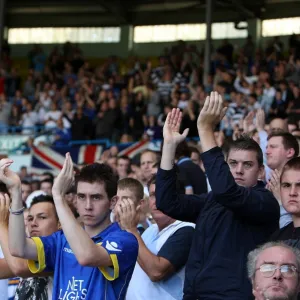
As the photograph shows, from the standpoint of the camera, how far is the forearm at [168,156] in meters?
5.44

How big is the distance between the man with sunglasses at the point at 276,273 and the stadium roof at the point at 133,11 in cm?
1971

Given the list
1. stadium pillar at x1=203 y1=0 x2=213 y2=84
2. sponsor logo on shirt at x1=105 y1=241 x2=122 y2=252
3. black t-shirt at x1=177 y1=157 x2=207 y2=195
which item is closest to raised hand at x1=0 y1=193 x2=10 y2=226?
sponsor logo on shirt at x1=105 y1=241 x2=122 y2=252

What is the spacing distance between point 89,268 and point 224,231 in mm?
848

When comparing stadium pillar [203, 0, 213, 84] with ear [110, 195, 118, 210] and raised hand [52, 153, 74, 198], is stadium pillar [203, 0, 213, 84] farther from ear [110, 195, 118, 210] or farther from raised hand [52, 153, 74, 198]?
raised hand [52, 153, 74, 198]

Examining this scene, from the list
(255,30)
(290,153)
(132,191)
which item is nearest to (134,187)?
(132,191)

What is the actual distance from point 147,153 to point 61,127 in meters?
9.98

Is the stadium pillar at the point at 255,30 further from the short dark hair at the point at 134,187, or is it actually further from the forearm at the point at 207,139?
the forearm at the point at 207,139

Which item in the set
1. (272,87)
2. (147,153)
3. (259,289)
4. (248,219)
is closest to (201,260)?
(248,219)

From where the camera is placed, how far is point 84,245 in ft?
15.5

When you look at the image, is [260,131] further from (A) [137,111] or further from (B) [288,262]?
(A) [137,111]

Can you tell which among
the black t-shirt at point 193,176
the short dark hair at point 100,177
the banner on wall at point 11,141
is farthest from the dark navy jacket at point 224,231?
the banner on wall at point 11,141

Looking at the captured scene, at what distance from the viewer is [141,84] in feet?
68.5

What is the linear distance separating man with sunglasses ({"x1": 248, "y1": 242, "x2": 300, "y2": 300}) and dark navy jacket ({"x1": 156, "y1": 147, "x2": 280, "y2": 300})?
41 cm

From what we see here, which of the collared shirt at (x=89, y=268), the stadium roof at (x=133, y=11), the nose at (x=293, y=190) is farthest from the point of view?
the stadium roof at (x=133, y=11)
